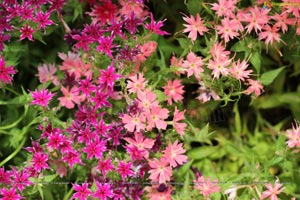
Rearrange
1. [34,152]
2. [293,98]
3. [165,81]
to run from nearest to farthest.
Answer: [34,152] < [165,81] < [293,98]

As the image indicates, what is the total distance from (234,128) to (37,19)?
2.47 feet

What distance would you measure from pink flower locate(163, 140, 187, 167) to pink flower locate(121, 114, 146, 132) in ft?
0.33

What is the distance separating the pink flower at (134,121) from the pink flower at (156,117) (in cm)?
2

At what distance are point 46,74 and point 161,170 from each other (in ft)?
1.55

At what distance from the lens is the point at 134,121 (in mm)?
1345

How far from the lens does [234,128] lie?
1.78 metres

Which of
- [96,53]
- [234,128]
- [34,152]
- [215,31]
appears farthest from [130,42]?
[234,128]

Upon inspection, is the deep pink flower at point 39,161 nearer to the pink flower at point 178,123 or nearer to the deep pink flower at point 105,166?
the deep pink flower at point 105,166

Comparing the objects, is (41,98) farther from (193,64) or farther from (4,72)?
(193,64)

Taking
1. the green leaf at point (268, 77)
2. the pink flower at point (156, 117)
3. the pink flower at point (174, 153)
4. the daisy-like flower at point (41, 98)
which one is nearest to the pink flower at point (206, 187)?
the pink flower at point (174, 153)

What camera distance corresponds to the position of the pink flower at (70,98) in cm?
150

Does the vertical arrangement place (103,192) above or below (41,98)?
below

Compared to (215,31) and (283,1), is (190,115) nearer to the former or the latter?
(215,31)

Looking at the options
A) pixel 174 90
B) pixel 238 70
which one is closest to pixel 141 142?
pixel 174 90
